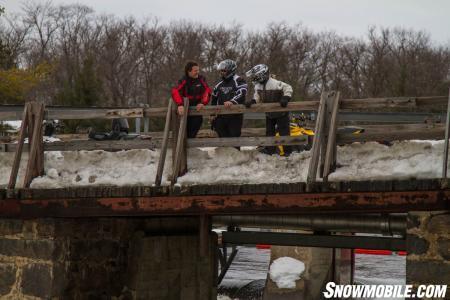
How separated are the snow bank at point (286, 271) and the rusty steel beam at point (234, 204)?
1116 centimetres

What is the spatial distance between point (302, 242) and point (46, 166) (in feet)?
11.7

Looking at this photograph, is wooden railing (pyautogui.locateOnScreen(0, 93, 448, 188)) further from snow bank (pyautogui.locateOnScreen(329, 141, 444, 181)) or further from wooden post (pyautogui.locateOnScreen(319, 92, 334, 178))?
snow bank (pyautogui.locateOnScreen(329, 141, 444, 181))

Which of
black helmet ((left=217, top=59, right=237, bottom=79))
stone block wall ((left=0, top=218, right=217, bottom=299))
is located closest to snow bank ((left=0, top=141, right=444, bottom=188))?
stone block wall ((left=0, top=218, right=217, bottom=299))

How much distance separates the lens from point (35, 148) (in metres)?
10.6

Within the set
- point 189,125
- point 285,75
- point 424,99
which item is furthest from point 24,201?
point 285,75

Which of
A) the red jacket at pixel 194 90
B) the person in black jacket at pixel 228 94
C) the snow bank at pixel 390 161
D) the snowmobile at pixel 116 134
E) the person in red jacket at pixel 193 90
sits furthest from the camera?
the snowmobile at pixel 116 134

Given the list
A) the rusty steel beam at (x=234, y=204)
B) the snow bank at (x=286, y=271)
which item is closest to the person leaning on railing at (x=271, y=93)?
the rusty steel beam at (x=234, y=204)

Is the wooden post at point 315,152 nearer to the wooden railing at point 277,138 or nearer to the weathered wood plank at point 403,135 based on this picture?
the wooden railing at point 277,138

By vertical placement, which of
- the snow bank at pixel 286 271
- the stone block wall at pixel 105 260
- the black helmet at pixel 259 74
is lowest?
the snow bank at pixel 286 271

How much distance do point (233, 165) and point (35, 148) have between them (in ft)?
8.58

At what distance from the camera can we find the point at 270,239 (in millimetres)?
12078

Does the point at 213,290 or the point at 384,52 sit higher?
the point at 384,52

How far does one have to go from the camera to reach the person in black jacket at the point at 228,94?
10.7m

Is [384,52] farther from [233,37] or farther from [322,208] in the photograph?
[322,208]
